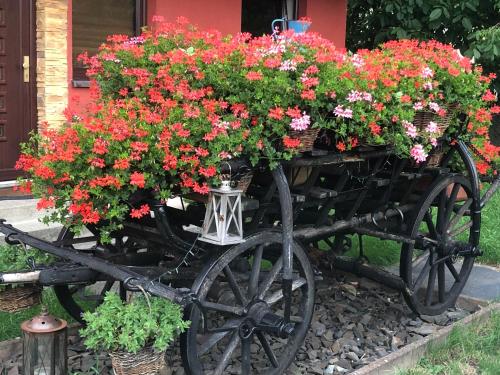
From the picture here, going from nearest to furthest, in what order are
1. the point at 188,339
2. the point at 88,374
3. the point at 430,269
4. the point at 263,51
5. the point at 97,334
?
1. the point at 97,334
2. the point at 188,339
3. the point at 263,51
4. the point at 88,374
5. the point at 430,269

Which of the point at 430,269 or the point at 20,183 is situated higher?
the point at 20,183

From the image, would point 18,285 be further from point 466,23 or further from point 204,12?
point 466,23

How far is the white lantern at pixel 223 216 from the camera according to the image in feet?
10.5

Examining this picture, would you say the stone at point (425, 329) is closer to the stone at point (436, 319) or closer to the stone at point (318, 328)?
the stone at point (436, 319)

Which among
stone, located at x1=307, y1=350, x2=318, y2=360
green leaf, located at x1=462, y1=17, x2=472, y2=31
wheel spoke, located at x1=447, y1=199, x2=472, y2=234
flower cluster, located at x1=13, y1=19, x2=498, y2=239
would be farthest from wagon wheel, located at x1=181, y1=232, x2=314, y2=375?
green leaf, located at x1=462, y1=17, x2=472, y2=31

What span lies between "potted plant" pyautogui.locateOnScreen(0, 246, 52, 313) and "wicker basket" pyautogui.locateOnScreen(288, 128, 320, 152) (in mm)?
1402

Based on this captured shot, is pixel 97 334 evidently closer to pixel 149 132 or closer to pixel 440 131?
pixel 149 132

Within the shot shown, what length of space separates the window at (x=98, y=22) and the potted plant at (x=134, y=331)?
14.7 ft

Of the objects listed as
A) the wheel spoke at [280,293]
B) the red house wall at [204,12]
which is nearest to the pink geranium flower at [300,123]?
the wheel spoke at [280,293]

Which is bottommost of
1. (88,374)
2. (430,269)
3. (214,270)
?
(88,374)

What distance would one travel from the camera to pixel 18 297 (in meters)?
3.38

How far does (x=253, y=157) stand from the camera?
3.27m

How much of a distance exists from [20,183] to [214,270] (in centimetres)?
102

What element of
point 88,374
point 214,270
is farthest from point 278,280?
point 88,374
